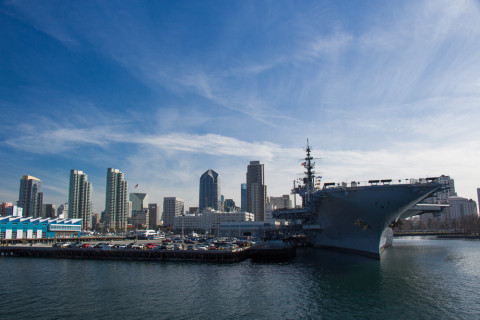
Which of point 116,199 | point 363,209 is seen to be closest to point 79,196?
point 116,199

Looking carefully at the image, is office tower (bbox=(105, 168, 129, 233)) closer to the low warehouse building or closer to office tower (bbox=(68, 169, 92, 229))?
office tower (bbox=(68, 169, 92, 229))

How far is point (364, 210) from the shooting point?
36.7 m

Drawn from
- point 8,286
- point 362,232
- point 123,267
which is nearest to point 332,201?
point 362,232

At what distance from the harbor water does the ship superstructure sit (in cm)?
344

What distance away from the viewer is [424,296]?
2262 cm

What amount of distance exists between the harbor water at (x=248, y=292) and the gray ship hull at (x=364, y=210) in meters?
3.54

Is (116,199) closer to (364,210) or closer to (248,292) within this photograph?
(364,210)

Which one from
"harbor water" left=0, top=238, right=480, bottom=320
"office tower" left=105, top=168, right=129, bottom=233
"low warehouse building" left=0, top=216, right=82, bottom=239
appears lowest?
"harbor water" left=0, top=238, right=480, bottom=320

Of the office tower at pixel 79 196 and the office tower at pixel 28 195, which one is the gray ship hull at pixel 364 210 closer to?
the office tower at pixel 79 196

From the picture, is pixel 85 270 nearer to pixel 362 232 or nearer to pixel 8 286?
pixel 8 286

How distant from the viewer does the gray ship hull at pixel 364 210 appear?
34031 mm

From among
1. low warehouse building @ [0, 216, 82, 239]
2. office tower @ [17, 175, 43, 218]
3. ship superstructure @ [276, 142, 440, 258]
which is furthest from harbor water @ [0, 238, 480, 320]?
office tower @ [17, 175, 43, 218]

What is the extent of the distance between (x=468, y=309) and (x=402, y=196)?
15.2 m

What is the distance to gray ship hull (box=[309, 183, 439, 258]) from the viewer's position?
34031 millimetres
